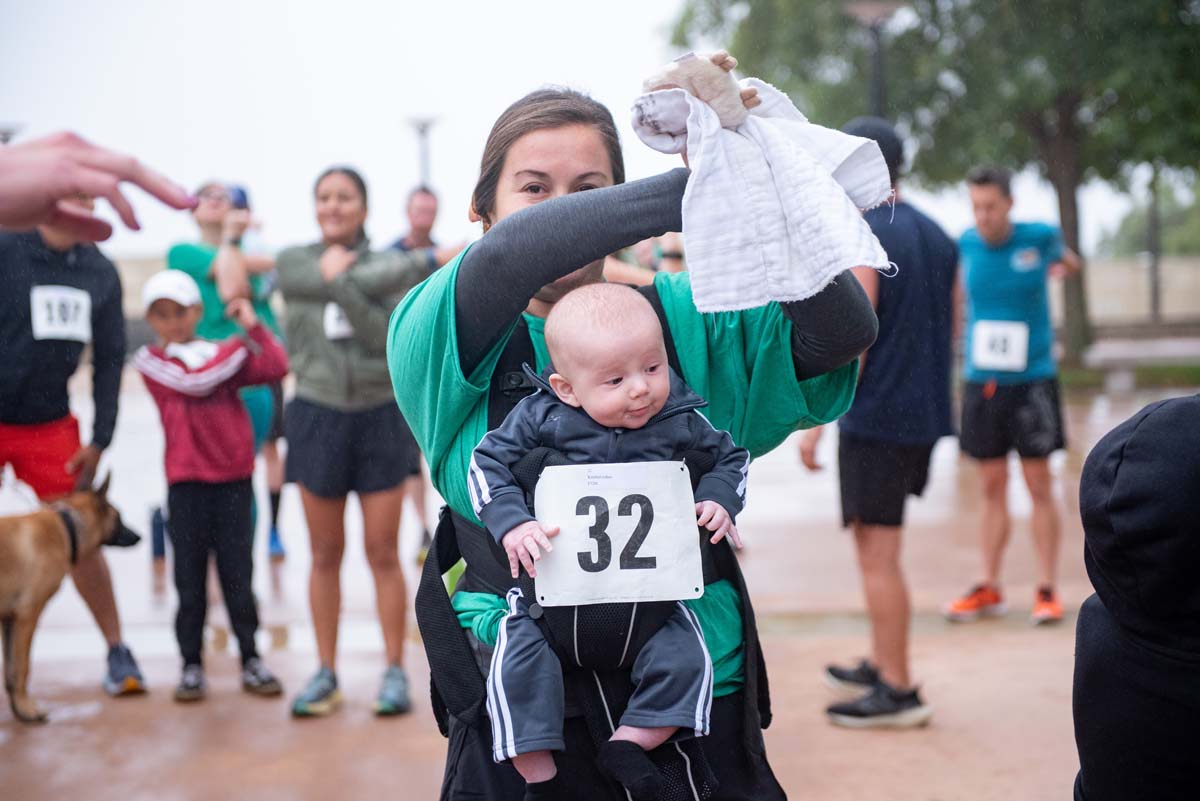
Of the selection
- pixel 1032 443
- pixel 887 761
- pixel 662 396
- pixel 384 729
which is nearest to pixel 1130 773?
pixel 662 396

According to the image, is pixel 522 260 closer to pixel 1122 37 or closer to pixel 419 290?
pixel 419 290

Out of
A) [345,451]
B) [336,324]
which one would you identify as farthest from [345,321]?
[345,451]

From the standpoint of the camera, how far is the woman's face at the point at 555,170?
2.17 meters

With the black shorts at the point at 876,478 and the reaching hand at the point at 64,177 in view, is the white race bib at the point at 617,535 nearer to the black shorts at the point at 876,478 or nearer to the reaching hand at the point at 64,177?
the reaching hand at the point at 64,177

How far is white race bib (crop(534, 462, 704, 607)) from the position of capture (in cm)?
193

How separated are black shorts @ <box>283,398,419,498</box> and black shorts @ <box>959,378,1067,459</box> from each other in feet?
9.73

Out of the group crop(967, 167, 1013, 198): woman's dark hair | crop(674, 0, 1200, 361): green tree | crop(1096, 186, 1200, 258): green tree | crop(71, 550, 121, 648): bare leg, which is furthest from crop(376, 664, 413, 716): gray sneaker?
crop(1096, 186, 1200, 258): green tree

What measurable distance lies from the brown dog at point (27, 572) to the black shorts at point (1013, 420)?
4287 mm

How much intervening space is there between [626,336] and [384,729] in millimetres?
3202

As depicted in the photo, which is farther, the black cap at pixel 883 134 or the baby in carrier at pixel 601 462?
the black cap at pixel 883 134

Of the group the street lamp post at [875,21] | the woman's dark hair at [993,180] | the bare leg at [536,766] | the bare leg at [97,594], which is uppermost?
the street lamp post at [875,21]

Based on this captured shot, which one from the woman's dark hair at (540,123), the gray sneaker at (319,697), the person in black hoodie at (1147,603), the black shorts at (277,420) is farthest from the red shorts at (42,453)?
the person in black hoodie at (1147,603)

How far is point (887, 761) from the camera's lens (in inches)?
167

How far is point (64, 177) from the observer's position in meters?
1.75
